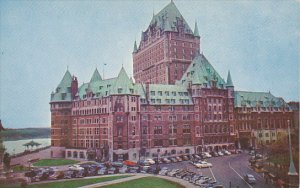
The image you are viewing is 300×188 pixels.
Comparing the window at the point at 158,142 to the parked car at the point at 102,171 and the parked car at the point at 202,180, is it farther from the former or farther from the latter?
the parked car at the point at 202,180

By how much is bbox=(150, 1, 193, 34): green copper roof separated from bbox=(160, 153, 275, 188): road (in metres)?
5.50

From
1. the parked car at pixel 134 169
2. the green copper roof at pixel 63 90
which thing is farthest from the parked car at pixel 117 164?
the green copper roof at pixel 63 90

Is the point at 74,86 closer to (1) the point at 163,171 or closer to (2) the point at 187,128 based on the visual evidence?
(1) the point at 163,171

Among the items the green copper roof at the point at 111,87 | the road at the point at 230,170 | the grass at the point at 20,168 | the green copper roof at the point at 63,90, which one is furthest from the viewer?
the green copper roof at the point at 111,87

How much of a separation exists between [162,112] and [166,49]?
11.4ft

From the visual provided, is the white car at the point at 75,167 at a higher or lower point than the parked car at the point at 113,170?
higher

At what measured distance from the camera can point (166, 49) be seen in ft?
54.6

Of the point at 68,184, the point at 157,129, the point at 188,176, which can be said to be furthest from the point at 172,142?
the point at 68,184

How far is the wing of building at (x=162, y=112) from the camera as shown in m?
12.8

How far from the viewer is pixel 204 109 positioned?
1483 centimetres

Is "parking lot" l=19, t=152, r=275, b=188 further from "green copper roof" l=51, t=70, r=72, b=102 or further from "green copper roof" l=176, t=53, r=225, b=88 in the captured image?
"green copper roof" l=176, t=53, r=225, b=88

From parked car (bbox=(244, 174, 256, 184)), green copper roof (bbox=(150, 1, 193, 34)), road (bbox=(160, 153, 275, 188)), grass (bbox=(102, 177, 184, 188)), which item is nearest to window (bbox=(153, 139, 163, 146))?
road (bbox=(160, 153, 275, 188))

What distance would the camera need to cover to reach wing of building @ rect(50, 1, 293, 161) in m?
12.8

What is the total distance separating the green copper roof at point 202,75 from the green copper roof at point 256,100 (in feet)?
3.08
